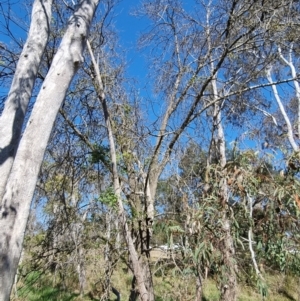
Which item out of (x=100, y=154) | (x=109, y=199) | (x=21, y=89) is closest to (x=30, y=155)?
(x=21, y=89)

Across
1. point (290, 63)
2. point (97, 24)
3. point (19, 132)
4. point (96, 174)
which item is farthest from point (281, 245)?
point (290, 63)

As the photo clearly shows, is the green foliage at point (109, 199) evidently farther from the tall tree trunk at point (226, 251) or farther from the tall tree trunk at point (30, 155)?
the tall tree trunk at point (30, 155)

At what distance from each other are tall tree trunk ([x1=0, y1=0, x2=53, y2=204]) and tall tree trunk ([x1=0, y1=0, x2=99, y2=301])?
203mm

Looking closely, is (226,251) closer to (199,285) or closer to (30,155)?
(199,285)

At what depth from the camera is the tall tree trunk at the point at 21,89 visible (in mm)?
2215

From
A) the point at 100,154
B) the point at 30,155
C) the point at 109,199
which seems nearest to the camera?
the point at 30,155

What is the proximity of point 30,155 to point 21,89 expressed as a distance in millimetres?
783

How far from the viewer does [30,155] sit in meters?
1.93

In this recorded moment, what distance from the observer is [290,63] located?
10375 millimetres

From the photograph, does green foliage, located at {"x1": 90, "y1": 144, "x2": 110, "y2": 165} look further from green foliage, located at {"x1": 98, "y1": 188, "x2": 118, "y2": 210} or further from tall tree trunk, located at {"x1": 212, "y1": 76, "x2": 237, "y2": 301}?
tall tree trunk, located at {"x1": 212, "y1": 76, "x2": 237, "y2": 301}

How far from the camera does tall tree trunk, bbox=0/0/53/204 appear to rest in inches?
87.2

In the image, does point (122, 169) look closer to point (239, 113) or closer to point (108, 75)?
point (108, 75)

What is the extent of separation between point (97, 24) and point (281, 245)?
3.95 meters

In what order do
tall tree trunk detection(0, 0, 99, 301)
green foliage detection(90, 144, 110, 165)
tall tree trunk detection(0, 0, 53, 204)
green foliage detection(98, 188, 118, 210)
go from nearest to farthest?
tall tree trunk detection(0, 0, 99, 301)
tall tree trunk detection(0, 0, 53, 204)
green foliage detection(98, 188, 118, 210)
green foliage detection(90, 144, 110, 165)
